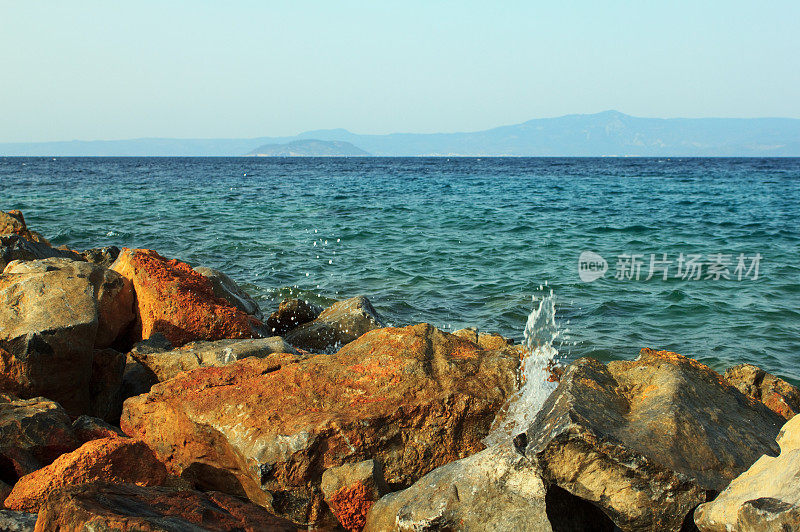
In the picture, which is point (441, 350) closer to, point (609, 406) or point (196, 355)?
point (609, 406)

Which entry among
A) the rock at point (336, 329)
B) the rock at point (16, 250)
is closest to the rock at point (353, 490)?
the rock at point (336, 329)

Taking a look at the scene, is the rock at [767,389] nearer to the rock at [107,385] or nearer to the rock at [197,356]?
the rock at [197,356]

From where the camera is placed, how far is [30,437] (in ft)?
11.3

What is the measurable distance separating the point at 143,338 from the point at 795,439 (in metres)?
4.90

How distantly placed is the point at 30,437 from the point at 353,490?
1799 mm

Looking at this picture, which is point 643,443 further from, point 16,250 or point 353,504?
point 16,250

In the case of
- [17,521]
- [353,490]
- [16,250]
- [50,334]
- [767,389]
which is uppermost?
[16,250]

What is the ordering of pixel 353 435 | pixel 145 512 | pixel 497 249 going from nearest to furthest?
pixel 145 512 → pixel 353 435 → pixel 497 249

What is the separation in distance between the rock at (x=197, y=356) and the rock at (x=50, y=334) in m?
0.44

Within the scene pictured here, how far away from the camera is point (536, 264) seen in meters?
12.6

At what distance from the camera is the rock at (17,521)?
2.61 metres

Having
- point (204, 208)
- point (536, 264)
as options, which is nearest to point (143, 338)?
point (536, 264)

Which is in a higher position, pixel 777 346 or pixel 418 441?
pixel 418 441

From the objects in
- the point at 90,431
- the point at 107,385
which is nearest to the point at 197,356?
the point at 107,385
